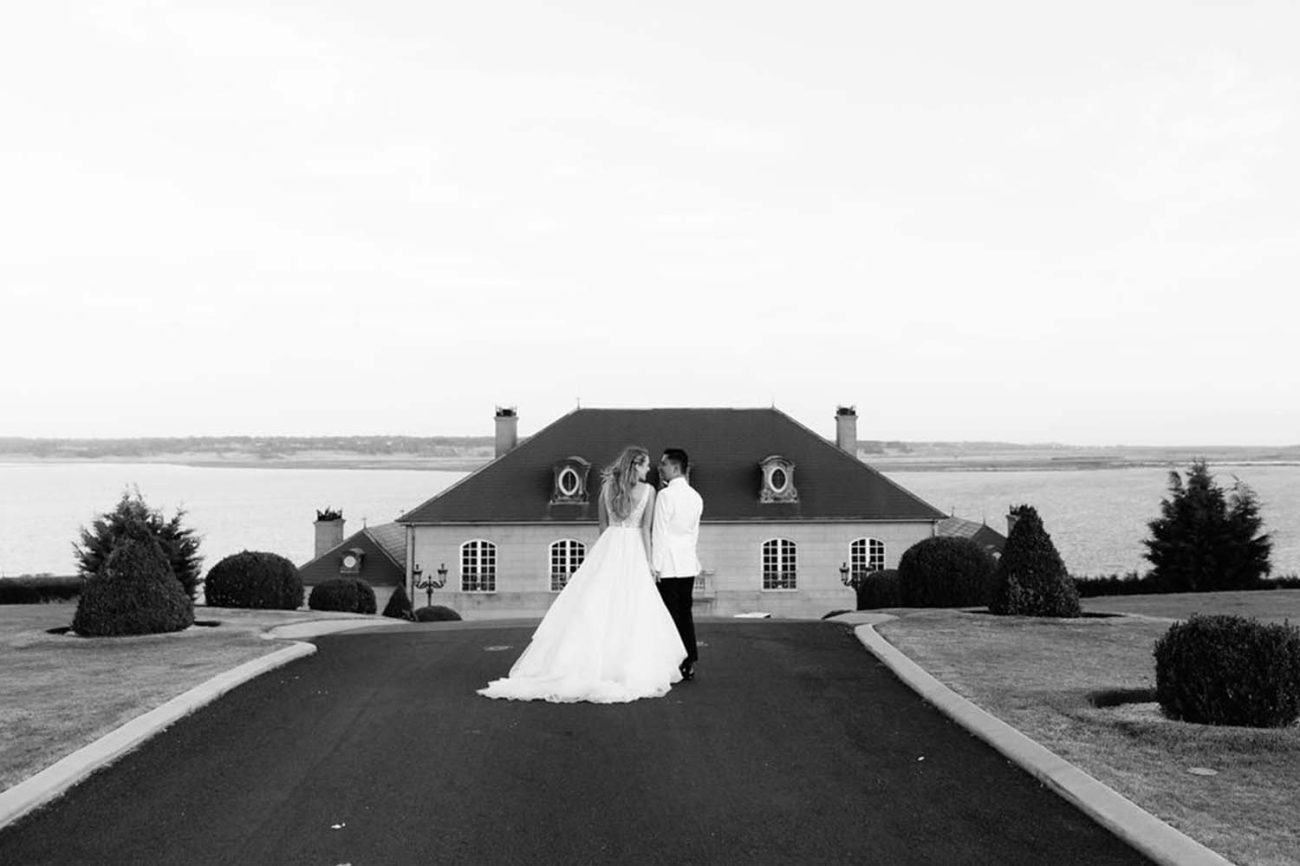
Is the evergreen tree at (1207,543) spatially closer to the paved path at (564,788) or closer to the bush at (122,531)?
the bush at (122,531)

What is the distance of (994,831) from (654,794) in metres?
2.00

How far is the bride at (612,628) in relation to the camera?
34.1ft

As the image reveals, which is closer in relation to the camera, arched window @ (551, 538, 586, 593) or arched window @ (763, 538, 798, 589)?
arched window @ (551, 538, 586, 593)

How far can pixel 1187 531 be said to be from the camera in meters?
48.0

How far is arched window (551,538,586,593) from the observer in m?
50.5

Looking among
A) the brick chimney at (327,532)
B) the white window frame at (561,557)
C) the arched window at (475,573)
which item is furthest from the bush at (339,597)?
the brick chimney at (327,532)

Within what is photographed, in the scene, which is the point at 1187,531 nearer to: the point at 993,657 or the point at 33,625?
the point at 993,657

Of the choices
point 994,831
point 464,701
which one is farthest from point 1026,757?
point 464,701

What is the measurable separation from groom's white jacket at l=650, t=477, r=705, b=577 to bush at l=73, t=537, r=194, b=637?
337 inches

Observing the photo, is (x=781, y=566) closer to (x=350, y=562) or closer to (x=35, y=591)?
(x=350, y=562)

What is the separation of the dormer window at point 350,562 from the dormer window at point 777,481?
17.8 meters

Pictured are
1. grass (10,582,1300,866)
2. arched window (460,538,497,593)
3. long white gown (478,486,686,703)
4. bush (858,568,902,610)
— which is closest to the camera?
grass (10,582,1300,866)

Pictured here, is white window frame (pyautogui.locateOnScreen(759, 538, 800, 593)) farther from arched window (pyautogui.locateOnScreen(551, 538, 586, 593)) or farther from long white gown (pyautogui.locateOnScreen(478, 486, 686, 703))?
long white gown (pyautogui.locateOnScreen(478, 486, 686, 703))

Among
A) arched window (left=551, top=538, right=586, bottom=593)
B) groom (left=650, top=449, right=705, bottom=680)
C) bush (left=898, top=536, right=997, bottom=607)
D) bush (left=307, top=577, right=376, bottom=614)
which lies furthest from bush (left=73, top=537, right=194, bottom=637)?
arched window (left=551, top=538, right=586, bottom=593)
